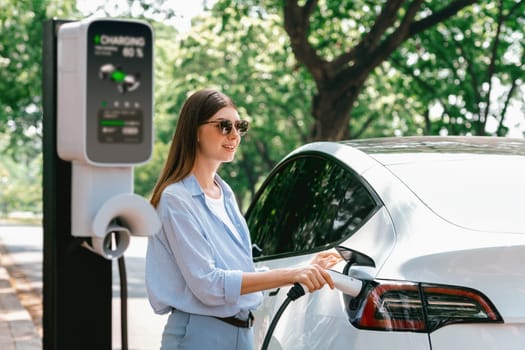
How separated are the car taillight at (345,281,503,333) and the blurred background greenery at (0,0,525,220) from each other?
42.2 feet

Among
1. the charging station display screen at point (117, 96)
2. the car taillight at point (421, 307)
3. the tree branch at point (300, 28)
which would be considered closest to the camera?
the charging station display screen at point (117, 96)

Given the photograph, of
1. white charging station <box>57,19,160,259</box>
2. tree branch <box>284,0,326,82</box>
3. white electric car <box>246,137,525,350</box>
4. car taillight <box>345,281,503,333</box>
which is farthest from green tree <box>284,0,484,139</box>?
white charging station <box>57,19,160,259</box>

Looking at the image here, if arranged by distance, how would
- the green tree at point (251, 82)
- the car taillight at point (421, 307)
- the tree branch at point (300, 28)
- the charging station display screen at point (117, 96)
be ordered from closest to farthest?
the charging station display screen at point (117, 96) → the car taillight at point (421, 307) → the tree branch at point (300, 28) → the green tree at point (251, 82)

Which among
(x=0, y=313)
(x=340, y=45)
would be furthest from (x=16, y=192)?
(x=0, y=313)

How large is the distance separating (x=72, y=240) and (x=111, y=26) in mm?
523

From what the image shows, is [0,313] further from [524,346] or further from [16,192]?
[16,192]

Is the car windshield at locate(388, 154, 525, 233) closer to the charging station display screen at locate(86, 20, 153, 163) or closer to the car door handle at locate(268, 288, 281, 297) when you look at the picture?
the car door handle at locate(268, 288, 281, 297)

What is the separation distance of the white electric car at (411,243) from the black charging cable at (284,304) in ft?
0.12

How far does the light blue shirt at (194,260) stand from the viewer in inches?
125

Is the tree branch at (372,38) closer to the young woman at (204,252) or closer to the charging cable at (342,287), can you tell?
the young woman at (204,252)

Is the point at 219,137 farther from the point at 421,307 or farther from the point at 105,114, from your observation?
the point at 105,114

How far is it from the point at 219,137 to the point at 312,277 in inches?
22.8

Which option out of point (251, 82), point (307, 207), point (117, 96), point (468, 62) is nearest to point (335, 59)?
point (468, 62)

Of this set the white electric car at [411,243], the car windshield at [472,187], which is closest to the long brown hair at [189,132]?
the white electric car at [411,243]
